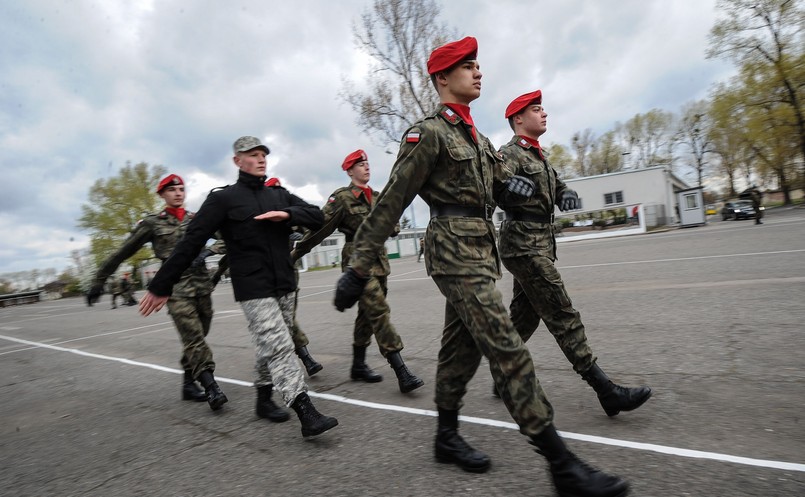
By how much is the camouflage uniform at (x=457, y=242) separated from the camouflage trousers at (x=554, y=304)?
596mm

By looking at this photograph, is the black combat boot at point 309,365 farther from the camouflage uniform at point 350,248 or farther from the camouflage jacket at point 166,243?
the camouflage jacket at point 166,243

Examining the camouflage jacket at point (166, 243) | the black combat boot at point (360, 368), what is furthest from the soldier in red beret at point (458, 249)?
the camouflage jacket at point (166, 243)

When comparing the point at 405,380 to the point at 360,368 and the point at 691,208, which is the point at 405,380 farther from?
the point at 691,208

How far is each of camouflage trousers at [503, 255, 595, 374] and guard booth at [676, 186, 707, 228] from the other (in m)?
31.6

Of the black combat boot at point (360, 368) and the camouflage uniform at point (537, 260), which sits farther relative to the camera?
the black combat boot at point (360, 368)

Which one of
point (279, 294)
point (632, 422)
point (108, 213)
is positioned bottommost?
point (632, 422)

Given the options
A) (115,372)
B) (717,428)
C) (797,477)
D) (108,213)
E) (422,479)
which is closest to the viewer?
(797,477)

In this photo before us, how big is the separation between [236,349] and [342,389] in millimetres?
3209

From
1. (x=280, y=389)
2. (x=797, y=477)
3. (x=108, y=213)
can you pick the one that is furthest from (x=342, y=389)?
(x=108, y=213)

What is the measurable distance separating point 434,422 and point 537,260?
4.26ft

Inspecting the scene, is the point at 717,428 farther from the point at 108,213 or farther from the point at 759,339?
the point at 108,213

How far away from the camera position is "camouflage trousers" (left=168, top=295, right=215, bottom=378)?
4.42 metres

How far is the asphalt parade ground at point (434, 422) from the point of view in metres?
2.46

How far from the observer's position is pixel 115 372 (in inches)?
255
